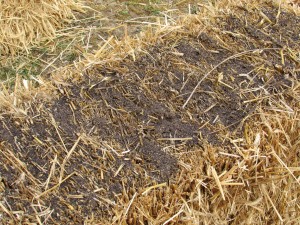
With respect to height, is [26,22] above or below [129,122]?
below

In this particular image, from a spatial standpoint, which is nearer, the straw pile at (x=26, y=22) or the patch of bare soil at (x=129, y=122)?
the patch of bare soil at (x=129, y=122)

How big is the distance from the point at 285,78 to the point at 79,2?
9.25 feet

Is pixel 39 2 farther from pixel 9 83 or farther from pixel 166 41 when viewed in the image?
pixel 166 41

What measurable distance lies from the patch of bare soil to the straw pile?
1.73 meters

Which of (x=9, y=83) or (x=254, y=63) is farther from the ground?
(x=254, y=63)

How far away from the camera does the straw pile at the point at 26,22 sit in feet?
16.2

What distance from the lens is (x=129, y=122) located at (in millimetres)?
3143

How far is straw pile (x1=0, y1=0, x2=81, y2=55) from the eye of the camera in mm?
4941

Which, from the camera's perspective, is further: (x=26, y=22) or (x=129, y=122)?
(x=26, y=22)

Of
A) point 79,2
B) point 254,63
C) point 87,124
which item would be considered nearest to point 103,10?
point 79,2

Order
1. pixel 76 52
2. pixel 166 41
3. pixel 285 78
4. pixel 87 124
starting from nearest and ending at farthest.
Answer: pixel 87 124 < pixel 285 78 < pixel 166 41 < pixel 76 52

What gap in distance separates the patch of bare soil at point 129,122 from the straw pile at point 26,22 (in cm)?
173

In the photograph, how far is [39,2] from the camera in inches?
203

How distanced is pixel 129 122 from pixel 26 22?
7.84ft
